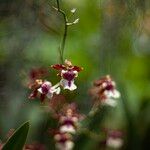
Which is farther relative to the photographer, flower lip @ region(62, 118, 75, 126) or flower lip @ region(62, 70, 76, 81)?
flower lip @ region(62, 118, 75, 126)

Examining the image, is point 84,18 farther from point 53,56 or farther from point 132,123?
point 132,123

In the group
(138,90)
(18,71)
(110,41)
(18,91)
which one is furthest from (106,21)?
(138,90)

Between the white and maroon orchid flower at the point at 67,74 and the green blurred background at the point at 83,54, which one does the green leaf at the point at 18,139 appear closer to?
the white and maroon orchid flower at the point at 67,74

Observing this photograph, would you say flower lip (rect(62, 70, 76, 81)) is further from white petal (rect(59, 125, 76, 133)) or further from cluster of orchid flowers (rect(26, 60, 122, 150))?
white petal (rect(59, 125, 76, 133))

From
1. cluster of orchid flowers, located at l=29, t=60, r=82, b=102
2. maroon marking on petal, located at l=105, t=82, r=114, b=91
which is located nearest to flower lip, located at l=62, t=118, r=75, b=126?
maroon marking on petal, located at l=105, t=82, r=114, b=91

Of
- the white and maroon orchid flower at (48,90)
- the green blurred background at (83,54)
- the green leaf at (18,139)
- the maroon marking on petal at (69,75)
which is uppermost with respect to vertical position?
the green blurred background at (83,54)

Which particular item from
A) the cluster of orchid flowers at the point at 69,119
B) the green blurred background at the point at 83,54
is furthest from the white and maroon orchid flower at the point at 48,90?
the cluster of orchid flowers at the point at 69,119

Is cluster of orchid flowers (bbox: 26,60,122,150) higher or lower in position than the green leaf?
higher

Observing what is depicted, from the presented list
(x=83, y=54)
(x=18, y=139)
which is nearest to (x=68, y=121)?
(x=18, y=139)
